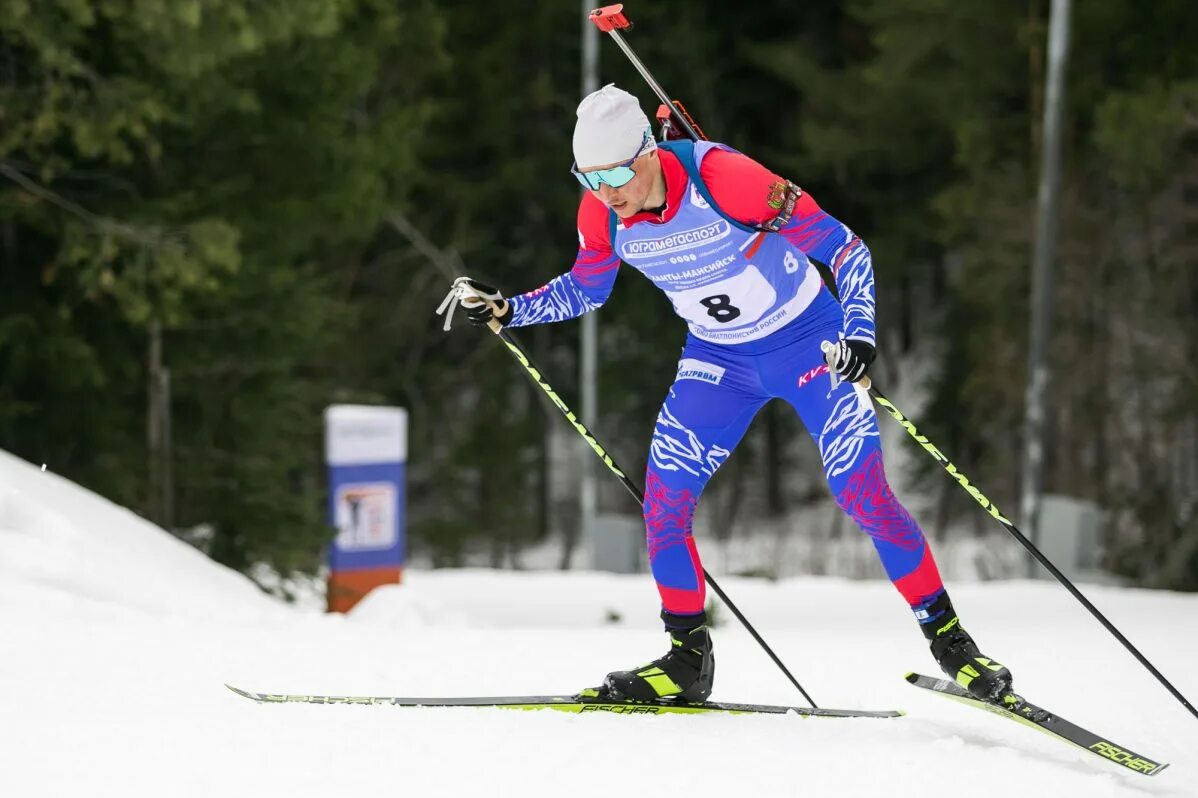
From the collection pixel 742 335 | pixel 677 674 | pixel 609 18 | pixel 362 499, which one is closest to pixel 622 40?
pixel 609 18

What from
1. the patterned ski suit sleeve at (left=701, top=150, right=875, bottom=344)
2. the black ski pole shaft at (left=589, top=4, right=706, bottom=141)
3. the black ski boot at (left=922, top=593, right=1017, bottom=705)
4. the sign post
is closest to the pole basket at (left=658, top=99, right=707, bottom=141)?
the black ski pole shaft at (left=589, top=4, right=706, bottom=141)

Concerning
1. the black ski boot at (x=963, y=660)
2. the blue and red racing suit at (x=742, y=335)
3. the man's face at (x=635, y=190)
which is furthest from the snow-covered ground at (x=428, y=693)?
the man's face at (x=635, y=190)

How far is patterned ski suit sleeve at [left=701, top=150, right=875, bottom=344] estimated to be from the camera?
12.7 feet

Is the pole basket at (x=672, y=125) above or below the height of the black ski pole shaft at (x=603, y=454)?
above

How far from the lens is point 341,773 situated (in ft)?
11.1

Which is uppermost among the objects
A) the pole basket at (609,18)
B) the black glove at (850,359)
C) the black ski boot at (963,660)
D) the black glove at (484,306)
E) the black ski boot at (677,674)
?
the pole basket at (609,18)

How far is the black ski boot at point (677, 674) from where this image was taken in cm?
419

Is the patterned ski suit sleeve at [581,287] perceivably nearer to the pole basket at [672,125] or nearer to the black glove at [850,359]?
the pole basket at [672,125]

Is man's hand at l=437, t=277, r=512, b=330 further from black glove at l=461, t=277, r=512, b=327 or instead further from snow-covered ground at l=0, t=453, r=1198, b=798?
snow-covered ground at l=0, t=453, r=1198, b=798

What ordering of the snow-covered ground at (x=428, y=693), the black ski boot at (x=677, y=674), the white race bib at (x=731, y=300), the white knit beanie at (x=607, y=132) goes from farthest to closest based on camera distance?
the black ski boot at (x=677, y=674) < the white race bib at (x=731, y=300) < the white knit beanie at (x=607, y=132) < the snow-covered ground at (x=428, y=693)

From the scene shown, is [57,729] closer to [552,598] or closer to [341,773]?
[341,773]

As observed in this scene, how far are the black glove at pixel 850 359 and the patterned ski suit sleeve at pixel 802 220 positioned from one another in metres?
0.13

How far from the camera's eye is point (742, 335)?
162 inches

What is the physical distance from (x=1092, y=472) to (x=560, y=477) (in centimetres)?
1026
